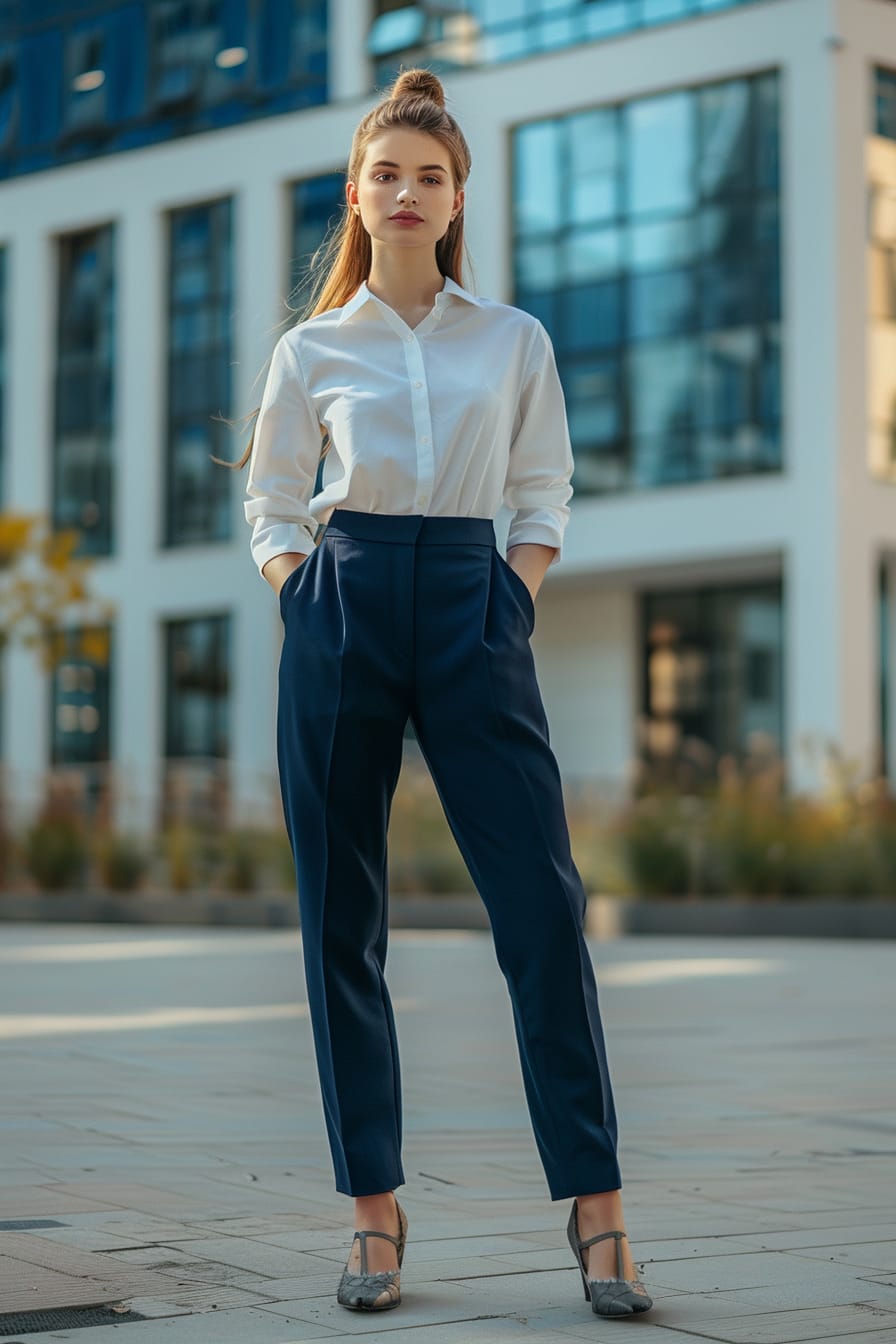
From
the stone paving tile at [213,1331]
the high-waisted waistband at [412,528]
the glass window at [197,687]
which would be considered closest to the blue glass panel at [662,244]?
the glass window at [197,687]

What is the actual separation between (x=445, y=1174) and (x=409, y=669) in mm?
1750

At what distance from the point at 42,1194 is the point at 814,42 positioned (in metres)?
24.7

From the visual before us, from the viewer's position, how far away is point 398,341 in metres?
3.53

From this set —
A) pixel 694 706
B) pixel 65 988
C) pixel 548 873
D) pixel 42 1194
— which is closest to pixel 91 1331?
pixel 548 873

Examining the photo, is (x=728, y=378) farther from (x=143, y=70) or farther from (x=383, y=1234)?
(x=383, y=1234)

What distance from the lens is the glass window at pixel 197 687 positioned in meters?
33.3

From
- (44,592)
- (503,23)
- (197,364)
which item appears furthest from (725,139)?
(44,592)

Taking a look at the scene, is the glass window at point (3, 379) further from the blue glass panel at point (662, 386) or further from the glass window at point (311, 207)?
the blue glass panel at point (662, 386)

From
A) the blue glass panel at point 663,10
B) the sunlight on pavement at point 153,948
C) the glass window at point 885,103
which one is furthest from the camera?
the blue glass panel at point 663,10

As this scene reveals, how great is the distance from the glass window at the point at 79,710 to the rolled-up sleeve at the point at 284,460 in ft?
104

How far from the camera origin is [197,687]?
3372 centimetres

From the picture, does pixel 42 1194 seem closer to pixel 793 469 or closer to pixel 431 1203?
pixel 431 1203

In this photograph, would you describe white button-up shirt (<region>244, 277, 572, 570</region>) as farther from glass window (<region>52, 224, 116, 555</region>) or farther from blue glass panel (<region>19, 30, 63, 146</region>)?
blue glass panel (<region>19, 30, 63, 146</region>)

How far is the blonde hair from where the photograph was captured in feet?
11.8
